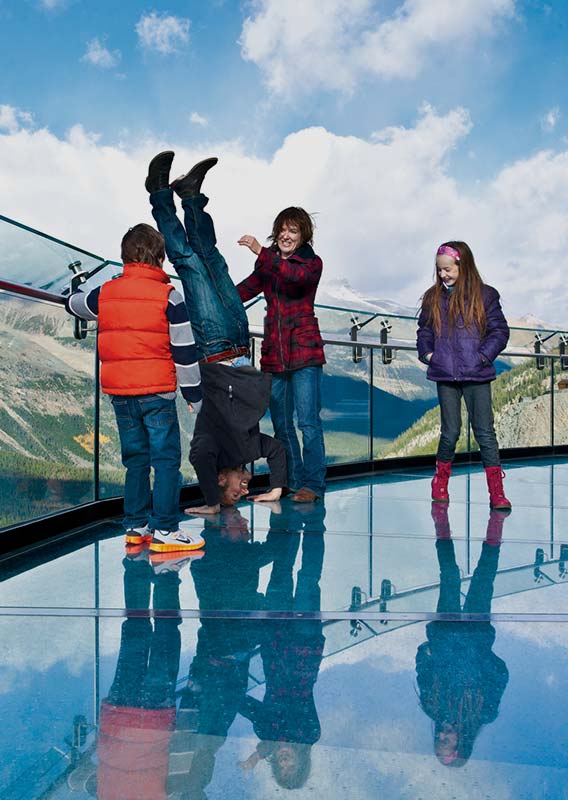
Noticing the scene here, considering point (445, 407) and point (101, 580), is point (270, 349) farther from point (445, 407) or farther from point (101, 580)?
point (101, 580)

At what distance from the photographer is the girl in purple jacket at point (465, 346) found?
3.70 m

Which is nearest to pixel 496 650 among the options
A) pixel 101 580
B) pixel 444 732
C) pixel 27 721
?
pixel 444 732

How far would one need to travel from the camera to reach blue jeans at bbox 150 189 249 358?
3.18 meters

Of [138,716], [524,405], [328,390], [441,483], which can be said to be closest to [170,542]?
[138,716]

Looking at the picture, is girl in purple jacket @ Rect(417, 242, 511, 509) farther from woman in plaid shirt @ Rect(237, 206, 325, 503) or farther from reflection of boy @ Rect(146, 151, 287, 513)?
reflection of boy @ Rect(146, 151, 287, 513)

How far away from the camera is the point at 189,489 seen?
3.85m

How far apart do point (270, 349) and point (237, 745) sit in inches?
112

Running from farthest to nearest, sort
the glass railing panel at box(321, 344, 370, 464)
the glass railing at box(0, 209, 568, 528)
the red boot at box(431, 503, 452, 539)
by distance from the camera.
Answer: the glass railing panel at box(321, 344, 370, 464)
the red boot at box(431, 503, 452, 539)
the glass railing at box(0, 209, 568, 528)

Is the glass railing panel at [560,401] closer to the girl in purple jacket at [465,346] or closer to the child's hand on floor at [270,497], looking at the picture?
the girl in purple jacket at [465,346]

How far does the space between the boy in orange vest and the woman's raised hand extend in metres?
0.92

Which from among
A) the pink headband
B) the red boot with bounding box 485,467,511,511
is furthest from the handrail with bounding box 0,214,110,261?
the red boot with bounding box 485,467,511,511

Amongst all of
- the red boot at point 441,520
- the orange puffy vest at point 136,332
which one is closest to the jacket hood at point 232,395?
the orange puffy vest at point 136,332

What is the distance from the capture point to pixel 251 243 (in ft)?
11.5

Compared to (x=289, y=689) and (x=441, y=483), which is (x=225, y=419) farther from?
(x=289, y=689)
